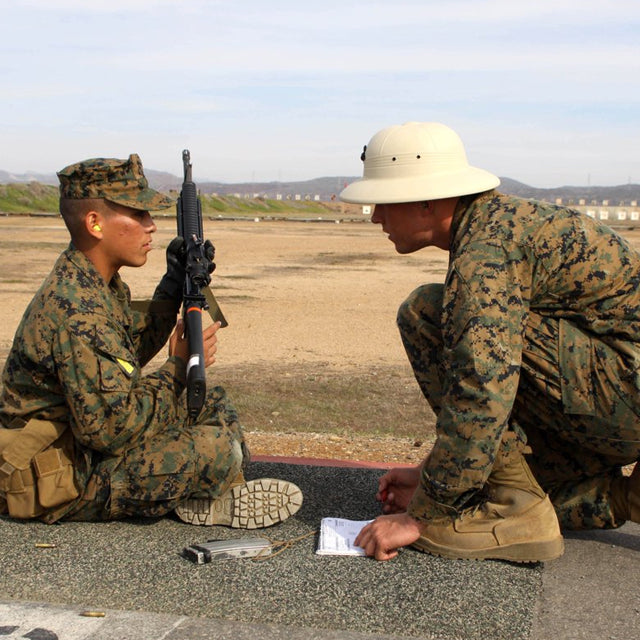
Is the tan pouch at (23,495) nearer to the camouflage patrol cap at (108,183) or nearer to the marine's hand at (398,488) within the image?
the camouflage patrol cap at (108,183)

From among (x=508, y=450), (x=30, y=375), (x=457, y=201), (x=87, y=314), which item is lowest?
(x=508, y=450)

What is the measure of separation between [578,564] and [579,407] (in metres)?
0.58

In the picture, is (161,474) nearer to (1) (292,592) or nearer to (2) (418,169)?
(1) (292,592)

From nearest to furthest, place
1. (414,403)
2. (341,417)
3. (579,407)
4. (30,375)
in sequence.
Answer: (579,407), (30,375), (341,417), (414,403)

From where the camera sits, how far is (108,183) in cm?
373

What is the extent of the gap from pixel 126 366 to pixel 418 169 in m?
1.31

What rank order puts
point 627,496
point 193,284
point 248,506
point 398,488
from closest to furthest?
point 627,496
point 248,506
point 398,488
point 193,284

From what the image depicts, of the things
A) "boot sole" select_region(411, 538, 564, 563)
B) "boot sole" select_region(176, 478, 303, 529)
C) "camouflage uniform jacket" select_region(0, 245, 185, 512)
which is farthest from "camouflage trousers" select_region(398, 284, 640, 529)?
"camouflage uniform jacket" select_region(0, 245, 185, 512)

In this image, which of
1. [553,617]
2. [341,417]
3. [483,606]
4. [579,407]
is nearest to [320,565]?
[483,606]

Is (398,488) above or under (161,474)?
under

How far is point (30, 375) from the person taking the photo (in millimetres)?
3500

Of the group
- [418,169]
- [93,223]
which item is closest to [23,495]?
[93,223]

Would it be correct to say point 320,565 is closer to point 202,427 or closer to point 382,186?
point 202,427

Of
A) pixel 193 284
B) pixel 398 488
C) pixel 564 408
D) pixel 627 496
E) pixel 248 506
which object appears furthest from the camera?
pixel 193 284
